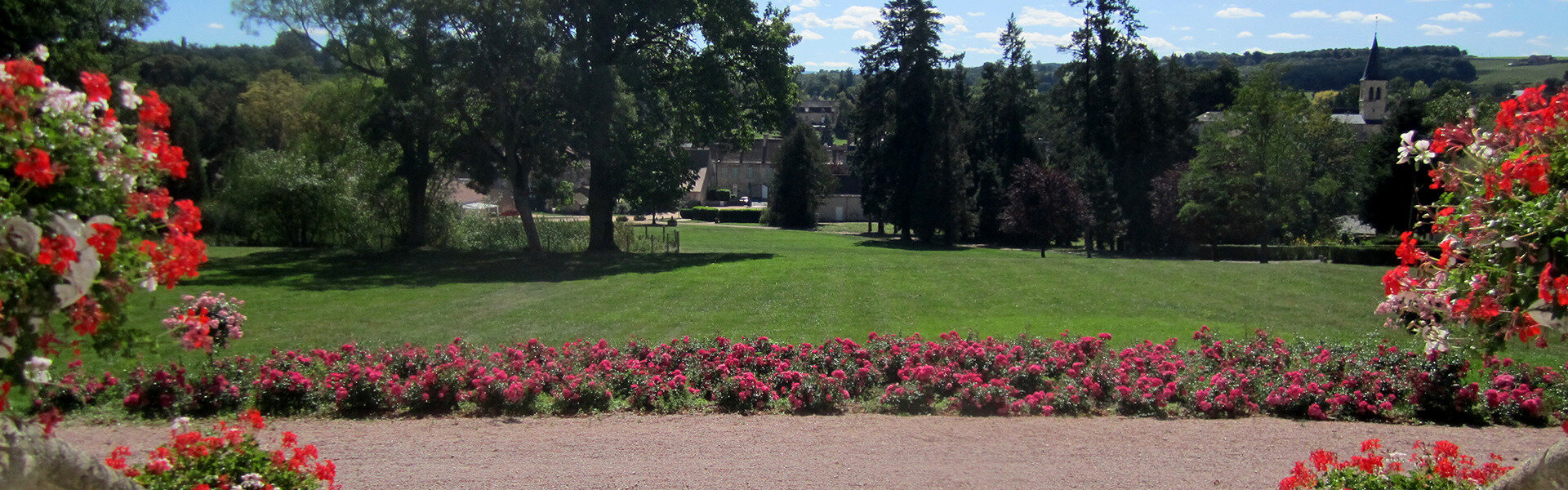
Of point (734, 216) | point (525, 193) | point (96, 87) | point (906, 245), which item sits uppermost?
point (96, 87)

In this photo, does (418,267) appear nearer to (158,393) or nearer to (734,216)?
(158,393)

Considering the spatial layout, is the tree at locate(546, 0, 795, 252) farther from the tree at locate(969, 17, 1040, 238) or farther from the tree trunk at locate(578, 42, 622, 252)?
the tree at locate(969, 17, 1040, 238)

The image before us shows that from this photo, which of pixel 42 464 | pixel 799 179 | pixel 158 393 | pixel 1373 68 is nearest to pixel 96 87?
pixel 42 464

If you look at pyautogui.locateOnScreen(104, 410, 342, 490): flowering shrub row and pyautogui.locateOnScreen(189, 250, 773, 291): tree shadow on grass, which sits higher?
pyautogui.locateOnScreen(104, 410, 342, 490): flowering shrub row

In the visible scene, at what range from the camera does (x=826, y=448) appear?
7.65 metres

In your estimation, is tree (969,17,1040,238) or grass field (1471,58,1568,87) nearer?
tree (969,17,1040,238)

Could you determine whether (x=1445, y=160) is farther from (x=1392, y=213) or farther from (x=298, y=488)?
(x=1392, y=213)

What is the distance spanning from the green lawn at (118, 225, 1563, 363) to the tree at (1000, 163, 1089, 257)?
15653 mm

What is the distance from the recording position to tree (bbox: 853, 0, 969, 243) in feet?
145

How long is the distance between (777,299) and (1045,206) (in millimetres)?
24982

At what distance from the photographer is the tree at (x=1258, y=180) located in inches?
1447

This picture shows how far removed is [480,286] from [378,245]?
12.8 meters

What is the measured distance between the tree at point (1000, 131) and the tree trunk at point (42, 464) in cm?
4623

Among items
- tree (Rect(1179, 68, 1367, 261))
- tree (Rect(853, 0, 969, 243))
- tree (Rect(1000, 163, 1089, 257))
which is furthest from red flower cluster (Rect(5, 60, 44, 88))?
tree (Rect(853, 0, 969, 243))
